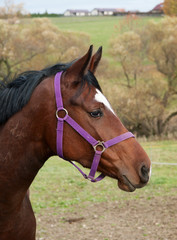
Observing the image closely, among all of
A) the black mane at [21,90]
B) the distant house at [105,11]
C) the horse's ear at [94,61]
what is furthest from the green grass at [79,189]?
the distant house at [105,11]

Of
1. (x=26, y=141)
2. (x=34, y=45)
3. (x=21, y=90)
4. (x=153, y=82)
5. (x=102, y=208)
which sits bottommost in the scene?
(x=153, y=82)

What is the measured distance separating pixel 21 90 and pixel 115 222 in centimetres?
463

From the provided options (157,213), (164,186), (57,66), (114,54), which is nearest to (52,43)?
(114,54)

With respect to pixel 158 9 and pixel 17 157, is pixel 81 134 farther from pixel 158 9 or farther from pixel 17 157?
pixel 158 9

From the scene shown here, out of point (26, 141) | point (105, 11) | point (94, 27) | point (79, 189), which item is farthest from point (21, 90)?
point (105, 11)

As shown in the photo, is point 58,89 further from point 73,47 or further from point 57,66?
point 73,47

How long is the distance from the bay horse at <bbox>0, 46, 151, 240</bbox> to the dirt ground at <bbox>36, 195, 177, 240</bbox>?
3.66 meters

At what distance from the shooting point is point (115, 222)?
6520 millimetres

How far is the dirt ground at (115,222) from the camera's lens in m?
5.91

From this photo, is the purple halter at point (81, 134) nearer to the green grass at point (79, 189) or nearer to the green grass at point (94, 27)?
the green grass at point (79, 189)

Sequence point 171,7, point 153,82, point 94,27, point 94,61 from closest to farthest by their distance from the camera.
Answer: point 94,61, point 153,82, point 171,7, point 94,27

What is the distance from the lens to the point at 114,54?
29297mm

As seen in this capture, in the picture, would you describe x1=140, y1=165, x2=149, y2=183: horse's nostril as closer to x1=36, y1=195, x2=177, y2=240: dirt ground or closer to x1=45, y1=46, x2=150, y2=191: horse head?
x1=45, y1=46, x2=150, y2=191: horse head

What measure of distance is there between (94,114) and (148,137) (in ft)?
75.4
